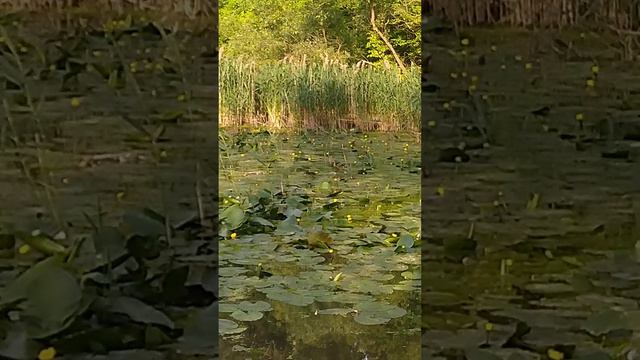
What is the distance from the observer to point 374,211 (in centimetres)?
137

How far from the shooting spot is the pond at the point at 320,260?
2.56 ft

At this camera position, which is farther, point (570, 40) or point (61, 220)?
point (570, 40)

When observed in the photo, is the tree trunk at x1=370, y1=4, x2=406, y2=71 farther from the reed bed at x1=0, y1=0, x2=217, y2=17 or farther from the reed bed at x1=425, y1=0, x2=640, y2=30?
the reed bed at x1=0, y1=0, x2=217, y2=17

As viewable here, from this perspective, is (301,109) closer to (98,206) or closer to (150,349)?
(98,206)

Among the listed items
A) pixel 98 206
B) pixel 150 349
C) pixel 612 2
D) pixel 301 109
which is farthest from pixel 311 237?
pixel 301 109

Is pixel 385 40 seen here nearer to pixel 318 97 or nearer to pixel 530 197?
pixel 318 97

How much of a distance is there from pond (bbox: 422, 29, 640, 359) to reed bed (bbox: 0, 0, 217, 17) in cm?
38

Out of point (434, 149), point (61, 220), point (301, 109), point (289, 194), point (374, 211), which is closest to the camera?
point (61, 220)

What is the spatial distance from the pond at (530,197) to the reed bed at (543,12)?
2cm

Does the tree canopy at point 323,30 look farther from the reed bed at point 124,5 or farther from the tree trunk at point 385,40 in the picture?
the reed bed at point 124,5

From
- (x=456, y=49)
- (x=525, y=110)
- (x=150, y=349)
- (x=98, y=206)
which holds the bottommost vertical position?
(x=150, y=349)

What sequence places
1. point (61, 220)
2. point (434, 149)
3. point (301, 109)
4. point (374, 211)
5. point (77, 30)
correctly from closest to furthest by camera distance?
point (61, 220)
point (77, 30)
point (434, 149)
point (374, 211)
point (301, 109)

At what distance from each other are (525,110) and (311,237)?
0.42 meters

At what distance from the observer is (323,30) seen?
110 inches
